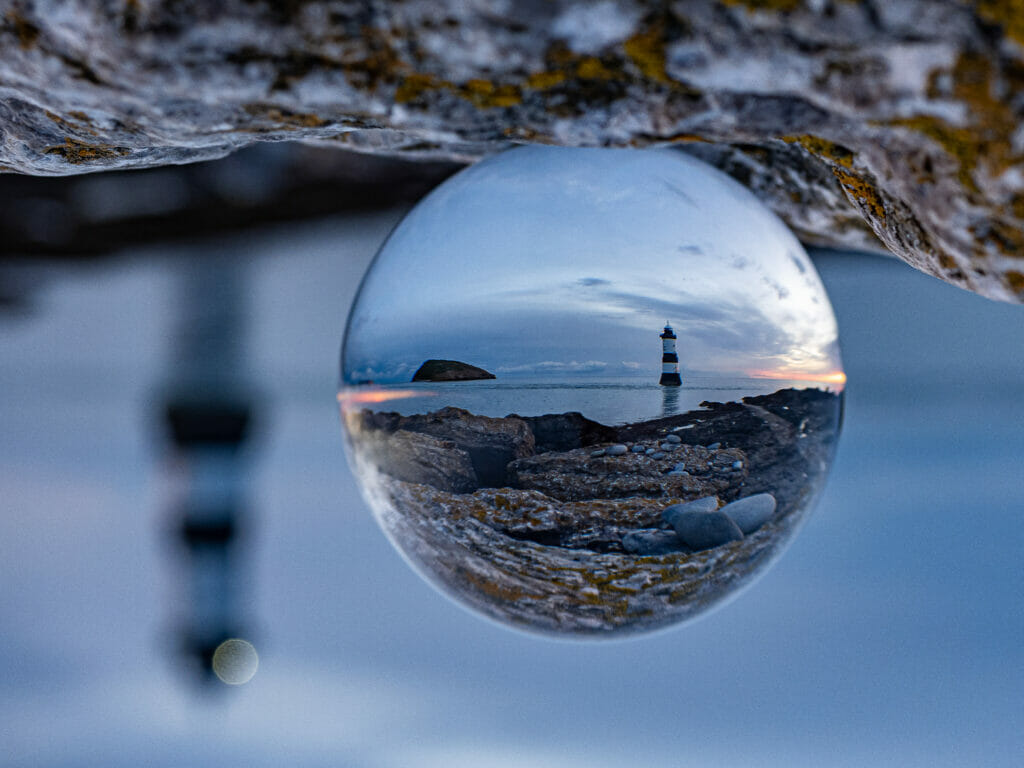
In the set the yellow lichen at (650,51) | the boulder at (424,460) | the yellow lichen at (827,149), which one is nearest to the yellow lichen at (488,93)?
the yellow lichen at (650,51)

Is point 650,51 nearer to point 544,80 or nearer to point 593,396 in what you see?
point 544,80

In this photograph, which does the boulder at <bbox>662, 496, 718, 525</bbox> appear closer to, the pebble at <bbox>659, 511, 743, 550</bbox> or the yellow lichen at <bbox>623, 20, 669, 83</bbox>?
the pebble at <bbox>659, 511, 743, 550</bbox>

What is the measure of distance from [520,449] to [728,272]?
0.98 feet

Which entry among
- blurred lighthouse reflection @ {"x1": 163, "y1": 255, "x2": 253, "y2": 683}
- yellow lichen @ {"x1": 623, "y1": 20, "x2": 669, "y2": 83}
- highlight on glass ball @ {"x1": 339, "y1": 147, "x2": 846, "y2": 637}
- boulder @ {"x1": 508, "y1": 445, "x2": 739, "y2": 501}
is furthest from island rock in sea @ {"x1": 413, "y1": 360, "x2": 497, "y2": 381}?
blurred lighthouse reflection @ {"x1": 163, "y1": 255, "x2": 253, "y2": 683}

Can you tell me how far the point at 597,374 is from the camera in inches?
31.1

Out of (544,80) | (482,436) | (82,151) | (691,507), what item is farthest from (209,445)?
(544,80)

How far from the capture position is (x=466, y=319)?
791 mm

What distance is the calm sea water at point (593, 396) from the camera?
2.59 ft

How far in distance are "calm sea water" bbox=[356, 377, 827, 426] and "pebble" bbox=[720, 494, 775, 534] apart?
123 millimetres

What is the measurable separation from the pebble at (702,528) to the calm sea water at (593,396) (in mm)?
122

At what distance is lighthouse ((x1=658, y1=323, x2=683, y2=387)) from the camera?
78 centimetres

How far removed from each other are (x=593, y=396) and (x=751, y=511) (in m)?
0.23

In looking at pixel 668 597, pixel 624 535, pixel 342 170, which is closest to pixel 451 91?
pixel 624 535

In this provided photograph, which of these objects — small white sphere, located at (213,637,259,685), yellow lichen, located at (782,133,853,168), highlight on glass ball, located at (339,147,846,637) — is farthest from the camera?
small white sphere, located at (213,637,259,685)
